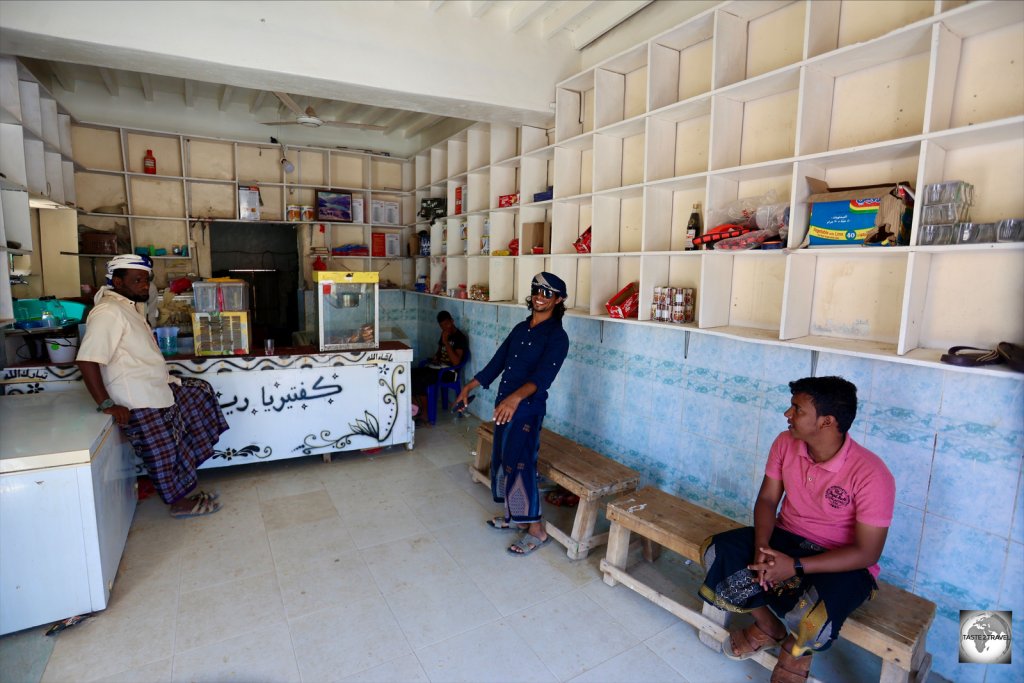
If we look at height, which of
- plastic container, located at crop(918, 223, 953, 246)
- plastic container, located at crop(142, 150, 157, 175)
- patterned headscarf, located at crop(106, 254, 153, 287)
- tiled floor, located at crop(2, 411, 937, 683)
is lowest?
tiled floor, located at crop(2, 411, 937, 683)

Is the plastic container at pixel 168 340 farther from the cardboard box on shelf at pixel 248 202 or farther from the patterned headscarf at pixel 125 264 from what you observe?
the cardboard box on shelf at pixel 248 202

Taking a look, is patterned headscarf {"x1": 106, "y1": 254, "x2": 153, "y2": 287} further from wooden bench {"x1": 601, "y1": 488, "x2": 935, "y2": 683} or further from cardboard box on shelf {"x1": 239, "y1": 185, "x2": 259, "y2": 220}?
cardboard box on shelf {"x1": 239, "y1": 185, "x2": 259, "y2": 220}

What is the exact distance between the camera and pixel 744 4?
2377 mm

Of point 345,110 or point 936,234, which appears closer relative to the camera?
point 936,234

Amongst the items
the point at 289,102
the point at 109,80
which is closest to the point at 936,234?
the point at 289,102

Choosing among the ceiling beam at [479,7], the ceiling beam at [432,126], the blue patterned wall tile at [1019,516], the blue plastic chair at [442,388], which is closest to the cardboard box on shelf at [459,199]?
the ceiling beam at [432,126]

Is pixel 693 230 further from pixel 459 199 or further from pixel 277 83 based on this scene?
pixel 459 199

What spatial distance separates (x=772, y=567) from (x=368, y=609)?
1672mm

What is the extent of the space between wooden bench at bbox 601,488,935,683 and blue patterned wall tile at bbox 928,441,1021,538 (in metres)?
0.36

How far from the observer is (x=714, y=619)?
2139mm

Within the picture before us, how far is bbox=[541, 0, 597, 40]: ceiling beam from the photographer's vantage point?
3062 mm

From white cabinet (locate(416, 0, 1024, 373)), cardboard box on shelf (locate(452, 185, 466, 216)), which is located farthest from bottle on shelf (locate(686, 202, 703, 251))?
cardboard box on shelf (locate(452, 185, 466, 216))

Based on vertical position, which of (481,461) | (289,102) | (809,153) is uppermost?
(289,102)

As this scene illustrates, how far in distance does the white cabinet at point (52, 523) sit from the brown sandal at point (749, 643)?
2592 millimetres
